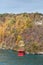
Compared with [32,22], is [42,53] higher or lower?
lower

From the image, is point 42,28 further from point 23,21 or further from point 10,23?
point 10,23

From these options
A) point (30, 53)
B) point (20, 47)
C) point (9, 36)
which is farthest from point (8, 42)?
point (30, 53)

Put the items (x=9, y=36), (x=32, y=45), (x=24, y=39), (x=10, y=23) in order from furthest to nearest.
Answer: (x=10, y=23) → (x=9, y=36) → (x=24, y=39) → (x=32, y=45)

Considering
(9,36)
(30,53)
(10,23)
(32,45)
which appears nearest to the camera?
(30,53)

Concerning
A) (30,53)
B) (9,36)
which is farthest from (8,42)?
(30,53)

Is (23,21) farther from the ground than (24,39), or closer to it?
farther from the ground

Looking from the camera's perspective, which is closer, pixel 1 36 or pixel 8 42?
pixel 8 42

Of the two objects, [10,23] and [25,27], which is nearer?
[25,27]

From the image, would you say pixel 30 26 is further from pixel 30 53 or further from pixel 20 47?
pixel 30 53

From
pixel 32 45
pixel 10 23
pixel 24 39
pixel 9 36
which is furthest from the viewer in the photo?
pixel 10 23
